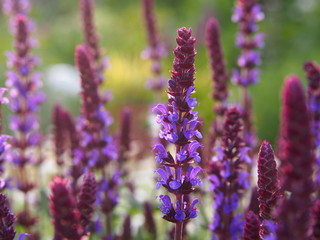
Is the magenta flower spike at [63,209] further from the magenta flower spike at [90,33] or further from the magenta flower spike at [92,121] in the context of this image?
the magenta flower spike at [90,33]

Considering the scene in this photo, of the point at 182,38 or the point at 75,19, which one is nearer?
the point at 182,38

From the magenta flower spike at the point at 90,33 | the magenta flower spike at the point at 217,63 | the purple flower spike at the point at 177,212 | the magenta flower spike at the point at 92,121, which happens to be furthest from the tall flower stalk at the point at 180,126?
Result: the magenta flower spike at the point at 90,33

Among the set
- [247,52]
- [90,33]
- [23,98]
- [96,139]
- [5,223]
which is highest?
[247,52]

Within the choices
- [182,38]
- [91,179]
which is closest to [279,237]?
[182,38]

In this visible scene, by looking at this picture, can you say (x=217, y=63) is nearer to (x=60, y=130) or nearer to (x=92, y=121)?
(x=92, y=121)

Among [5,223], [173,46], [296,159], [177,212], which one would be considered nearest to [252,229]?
[177,212]

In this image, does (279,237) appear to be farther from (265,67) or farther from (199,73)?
(265,67)
